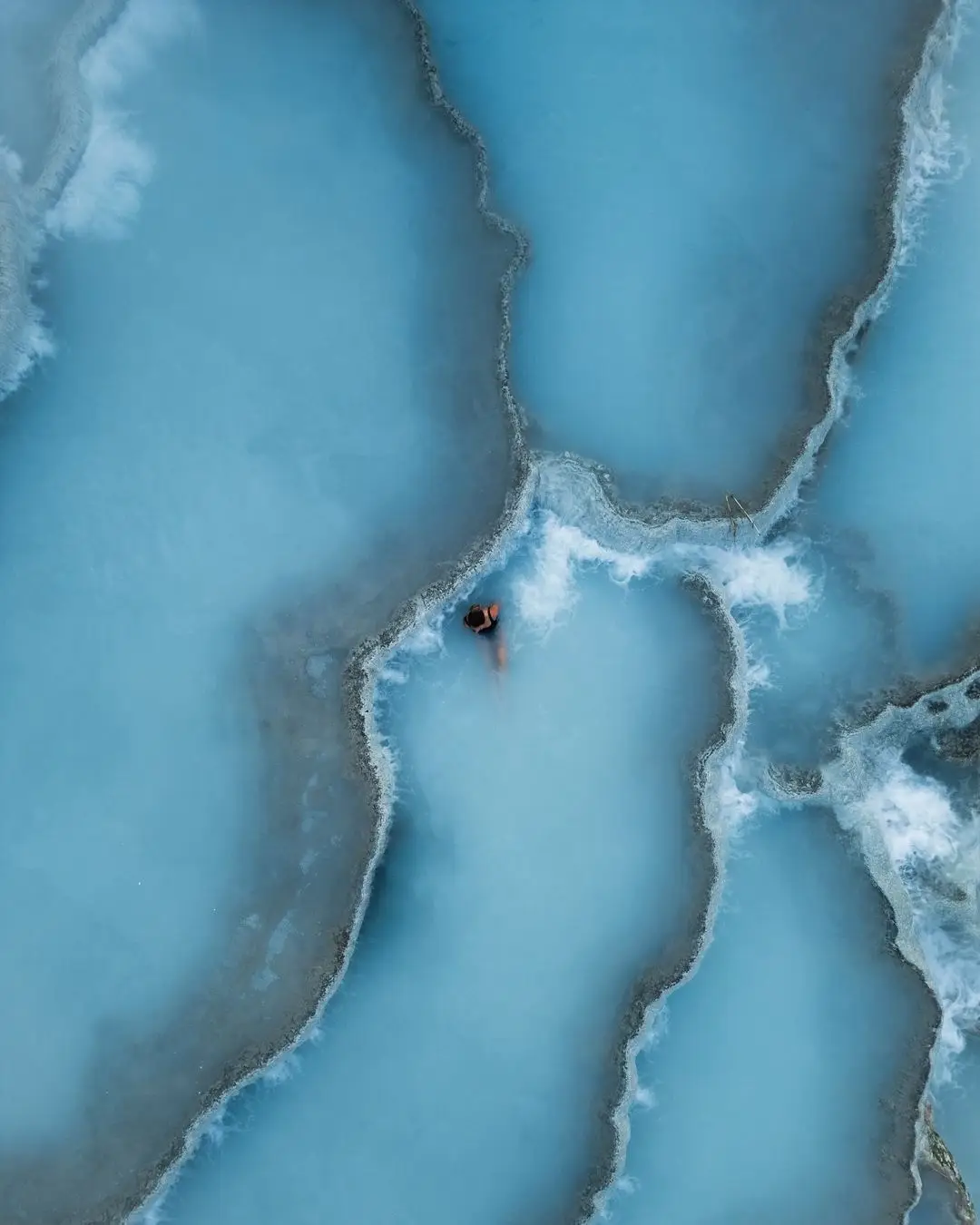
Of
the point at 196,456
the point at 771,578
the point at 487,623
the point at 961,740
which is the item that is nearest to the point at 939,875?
the point at 961,740

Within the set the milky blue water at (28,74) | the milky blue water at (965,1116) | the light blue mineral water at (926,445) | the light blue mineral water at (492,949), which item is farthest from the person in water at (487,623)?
the milky blue water at (28,74)

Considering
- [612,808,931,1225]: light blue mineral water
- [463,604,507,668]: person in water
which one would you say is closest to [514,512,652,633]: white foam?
[463,604,507,668]: person in water

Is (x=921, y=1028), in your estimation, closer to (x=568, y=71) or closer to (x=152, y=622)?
(x=152, y=622)

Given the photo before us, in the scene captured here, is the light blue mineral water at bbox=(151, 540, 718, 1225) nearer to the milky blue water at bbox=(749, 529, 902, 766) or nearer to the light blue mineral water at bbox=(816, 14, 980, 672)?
the milky blue water at bbox=(749, 529, 902, 766)

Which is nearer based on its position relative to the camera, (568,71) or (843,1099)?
(843,1099)

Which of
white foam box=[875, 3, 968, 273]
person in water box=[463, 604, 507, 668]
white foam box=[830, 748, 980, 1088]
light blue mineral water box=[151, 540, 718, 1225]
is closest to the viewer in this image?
person in water box=[463, 604, 507, 668]

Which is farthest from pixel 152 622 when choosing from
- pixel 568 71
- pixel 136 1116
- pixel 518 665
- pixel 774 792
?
pixel 568 71
